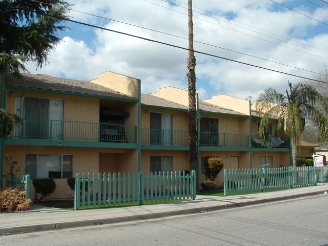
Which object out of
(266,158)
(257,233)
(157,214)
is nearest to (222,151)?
(266,158)

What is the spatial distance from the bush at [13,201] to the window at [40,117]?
507 cm

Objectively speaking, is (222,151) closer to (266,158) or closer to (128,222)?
(266,158)

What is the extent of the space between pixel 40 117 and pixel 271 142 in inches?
732

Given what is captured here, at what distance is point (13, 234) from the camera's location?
31.7ft

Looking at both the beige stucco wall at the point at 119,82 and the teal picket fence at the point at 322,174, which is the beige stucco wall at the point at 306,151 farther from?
the beige stucco wall at the point at 119,82

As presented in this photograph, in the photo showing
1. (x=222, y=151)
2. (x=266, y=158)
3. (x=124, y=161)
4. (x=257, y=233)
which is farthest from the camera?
(x=266, y=158)

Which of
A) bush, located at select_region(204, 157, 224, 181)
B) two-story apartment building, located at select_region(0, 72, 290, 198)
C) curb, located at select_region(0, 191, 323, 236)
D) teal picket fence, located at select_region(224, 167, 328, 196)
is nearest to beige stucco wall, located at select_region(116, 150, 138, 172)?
two-story apartment building, located at select_region(0, 72, 290, 198)

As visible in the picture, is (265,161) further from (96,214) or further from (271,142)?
(96,214)

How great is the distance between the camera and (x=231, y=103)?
30.5 meters

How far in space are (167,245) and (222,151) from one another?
20.1 meters

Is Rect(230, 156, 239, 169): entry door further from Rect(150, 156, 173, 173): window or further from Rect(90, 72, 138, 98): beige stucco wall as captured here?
Rect(90, 72, 138, 98): beige stucco wall

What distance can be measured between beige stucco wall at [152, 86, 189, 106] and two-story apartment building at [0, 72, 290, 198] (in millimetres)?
72

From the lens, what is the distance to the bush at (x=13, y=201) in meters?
12.8

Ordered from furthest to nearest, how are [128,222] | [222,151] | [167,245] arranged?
[222,151], [128,222], [167,245]
